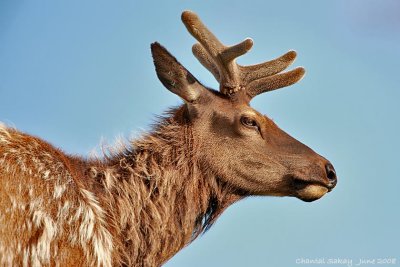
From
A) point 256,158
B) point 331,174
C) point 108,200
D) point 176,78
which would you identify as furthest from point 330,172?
point 108,200

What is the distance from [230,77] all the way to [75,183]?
2472 mm

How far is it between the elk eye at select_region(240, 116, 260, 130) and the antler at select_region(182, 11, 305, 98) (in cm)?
50

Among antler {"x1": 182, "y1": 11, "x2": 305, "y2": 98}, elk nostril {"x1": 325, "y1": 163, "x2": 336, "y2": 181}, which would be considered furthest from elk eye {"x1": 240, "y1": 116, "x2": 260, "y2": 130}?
elk nostril {"x1": 325, "y1": 163, "x2": 336, "y2": 181}

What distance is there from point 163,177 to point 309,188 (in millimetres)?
1538

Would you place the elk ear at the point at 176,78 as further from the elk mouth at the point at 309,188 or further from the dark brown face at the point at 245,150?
the elk mouth at the point at 309,188

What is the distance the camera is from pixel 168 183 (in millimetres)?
6812

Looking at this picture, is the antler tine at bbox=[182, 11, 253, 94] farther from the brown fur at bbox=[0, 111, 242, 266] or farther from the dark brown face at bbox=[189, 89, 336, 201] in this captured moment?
the brown fur at bbox=[0, 111, 242, 266]

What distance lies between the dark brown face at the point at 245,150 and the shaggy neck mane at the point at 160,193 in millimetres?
142

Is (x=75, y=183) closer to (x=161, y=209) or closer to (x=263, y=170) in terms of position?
(x=161, y=209)

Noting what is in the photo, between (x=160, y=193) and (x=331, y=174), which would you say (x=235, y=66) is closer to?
(x=331, y=174)

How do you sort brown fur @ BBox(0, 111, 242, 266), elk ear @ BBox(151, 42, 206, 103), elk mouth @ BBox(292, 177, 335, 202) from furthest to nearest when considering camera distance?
→ elk ear @ BBox(151, 42, 206, 103) → elk mouth @ BBox(292, 177, 335, 202) → brown fur @ BBox(0, 111, 242, 266)

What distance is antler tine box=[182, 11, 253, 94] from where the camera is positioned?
25.1 feet

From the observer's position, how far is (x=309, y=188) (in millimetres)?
7160

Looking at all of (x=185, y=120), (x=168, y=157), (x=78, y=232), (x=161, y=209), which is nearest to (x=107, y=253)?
(x=78, y=232)
